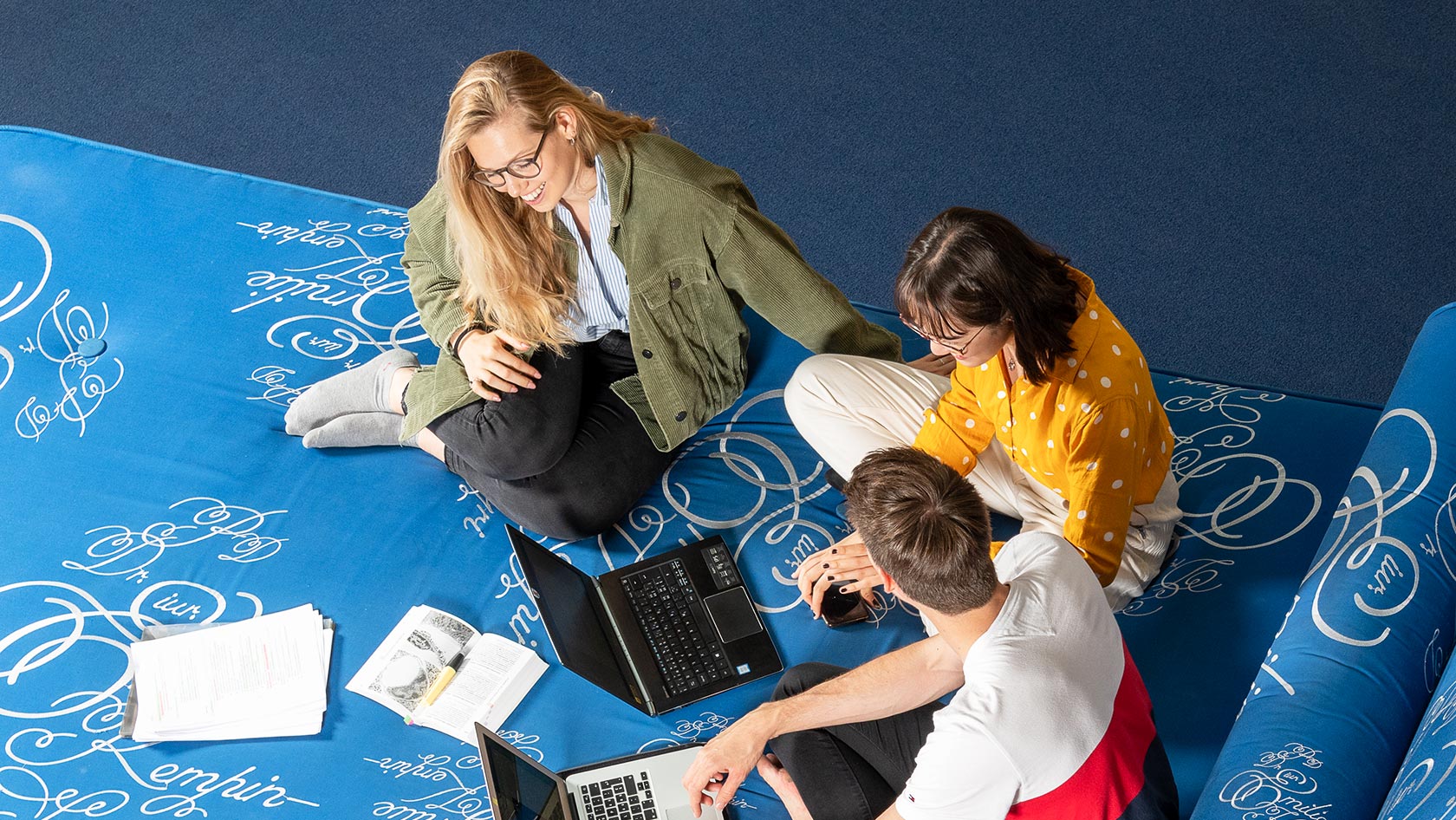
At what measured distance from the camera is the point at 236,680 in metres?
2.29

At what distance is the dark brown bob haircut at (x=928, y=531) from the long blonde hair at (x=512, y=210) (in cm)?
91

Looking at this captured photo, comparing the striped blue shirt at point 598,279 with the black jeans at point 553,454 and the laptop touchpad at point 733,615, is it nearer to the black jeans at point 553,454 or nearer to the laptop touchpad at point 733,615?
the black jeans at point 553,454

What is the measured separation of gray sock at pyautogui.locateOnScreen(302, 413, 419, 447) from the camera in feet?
8.51

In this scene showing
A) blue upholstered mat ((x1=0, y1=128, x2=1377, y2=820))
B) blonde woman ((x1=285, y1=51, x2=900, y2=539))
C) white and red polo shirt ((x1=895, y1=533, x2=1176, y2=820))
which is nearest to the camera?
white and red polo shirt ((x1=895, y1=533, x2=1176, y2=820))

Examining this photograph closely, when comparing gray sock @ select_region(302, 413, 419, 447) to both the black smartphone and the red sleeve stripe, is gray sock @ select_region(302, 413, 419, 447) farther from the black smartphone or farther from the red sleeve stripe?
the red sleeve stripe

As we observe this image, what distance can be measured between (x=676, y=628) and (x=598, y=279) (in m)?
0.72

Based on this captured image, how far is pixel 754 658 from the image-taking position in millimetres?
2258

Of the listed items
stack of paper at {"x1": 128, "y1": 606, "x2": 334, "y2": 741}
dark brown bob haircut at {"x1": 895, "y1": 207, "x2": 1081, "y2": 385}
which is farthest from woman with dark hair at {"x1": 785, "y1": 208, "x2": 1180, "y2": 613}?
stack of paper at {"x1": 128, "y1": 606, "x2": 334, "y2": 741}

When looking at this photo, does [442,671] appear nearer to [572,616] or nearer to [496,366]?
[572,616]

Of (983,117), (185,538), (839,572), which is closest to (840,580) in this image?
(839,572)

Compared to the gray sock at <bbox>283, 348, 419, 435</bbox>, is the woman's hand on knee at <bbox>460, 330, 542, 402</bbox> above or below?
above

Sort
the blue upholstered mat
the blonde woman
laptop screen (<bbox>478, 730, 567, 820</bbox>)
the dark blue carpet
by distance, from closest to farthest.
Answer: laptop screen (<bbox>478, 730, 567, 820</bbox>), the blue upholstered mat, the blonde woman, the dark blue carpet

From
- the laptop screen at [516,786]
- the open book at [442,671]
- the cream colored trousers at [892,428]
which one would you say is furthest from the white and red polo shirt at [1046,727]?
the open book at [442,671]

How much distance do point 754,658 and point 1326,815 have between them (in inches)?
39.6
